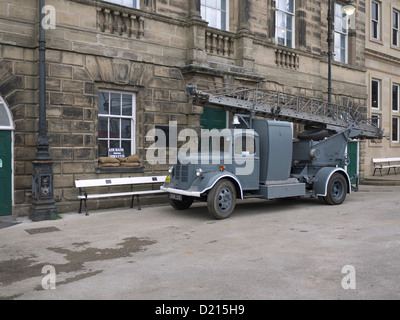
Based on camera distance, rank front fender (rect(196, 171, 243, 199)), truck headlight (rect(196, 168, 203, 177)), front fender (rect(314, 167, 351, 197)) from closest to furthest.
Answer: front fender (rect(196, 171, 243, 199)), truck headlight (rect(196, 168, 203, 177)), front fender (rect(314, 167, 351, 197))

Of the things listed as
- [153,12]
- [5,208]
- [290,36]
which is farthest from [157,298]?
[290,36]

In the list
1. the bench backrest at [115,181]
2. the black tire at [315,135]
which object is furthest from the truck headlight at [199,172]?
the black tire at [315,135]

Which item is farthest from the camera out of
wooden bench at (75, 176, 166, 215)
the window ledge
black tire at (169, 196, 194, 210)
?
the window ledge

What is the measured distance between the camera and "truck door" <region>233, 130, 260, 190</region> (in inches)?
409

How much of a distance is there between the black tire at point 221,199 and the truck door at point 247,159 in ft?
1.89

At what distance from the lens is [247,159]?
10.5 meters

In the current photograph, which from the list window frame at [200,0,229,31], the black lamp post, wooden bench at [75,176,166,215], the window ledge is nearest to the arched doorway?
the black lamp post

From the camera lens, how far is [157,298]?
180 inches

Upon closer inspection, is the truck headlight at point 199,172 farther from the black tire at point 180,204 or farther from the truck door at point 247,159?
the black tire at point 180,204

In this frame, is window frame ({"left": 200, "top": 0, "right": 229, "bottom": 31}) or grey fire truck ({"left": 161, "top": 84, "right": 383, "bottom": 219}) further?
window frame ({"left": 200, "top": 0, "right": 229, "bottom": 31})

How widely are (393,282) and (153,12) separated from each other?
10.2 m

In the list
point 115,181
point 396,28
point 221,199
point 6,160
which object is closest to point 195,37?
point 115,181

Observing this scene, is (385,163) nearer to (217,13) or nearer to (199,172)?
(217,13)

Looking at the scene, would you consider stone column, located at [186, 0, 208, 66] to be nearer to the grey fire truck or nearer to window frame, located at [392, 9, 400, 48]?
the grey fire truck
